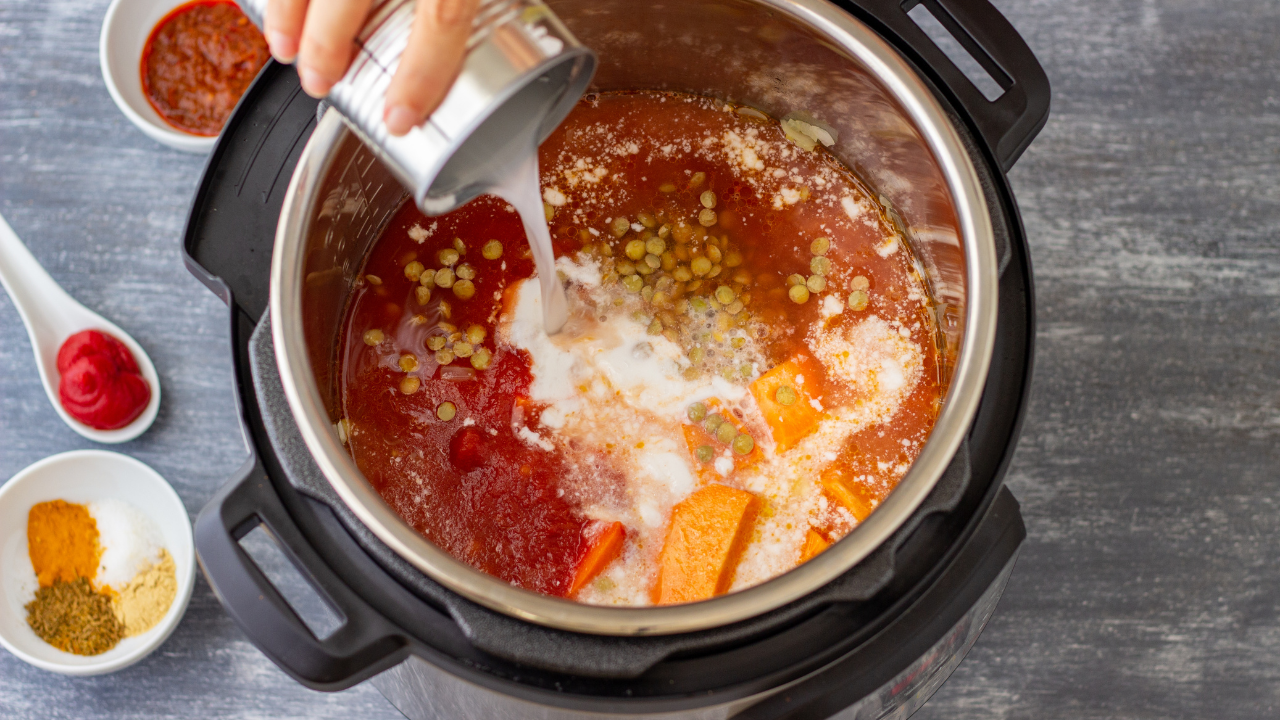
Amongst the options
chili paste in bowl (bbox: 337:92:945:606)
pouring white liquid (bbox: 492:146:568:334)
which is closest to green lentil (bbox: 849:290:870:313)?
A: chili paste in bowl (bbox: 337:92:945:606)

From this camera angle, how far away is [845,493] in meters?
1.16

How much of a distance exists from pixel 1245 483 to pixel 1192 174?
54 centimetres

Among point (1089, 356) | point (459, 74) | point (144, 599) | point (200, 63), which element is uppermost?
point (459, 74)

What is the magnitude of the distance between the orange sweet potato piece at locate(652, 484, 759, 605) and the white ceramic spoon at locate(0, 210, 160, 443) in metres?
0.91

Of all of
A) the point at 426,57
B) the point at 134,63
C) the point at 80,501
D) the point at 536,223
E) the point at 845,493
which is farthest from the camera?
the point at 134,63

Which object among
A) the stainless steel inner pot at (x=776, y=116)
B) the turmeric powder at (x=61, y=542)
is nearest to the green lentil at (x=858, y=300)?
the stainless steel inner pot at (x=776, y=116)

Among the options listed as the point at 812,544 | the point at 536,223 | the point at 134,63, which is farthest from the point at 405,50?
the point at 134,63

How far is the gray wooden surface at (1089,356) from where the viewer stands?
58.1 inches

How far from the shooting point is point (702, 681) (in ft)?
3.02

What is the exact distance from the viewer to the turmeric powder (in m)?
1.43

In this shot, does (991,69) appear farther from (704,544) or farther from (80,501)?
(80,501)

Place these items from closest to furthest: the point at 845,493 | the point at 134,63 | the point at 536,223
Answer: the point at 536,223
the point at 845,493
the point at 134,63

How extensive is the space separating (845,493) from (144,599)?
3.49 feet

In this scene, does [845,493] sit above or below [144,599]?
above
